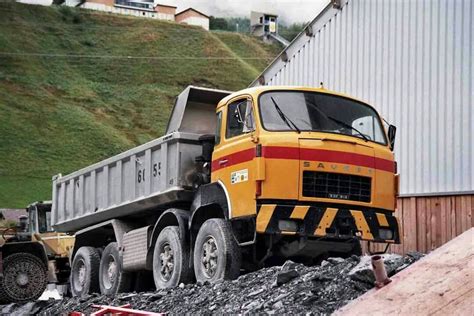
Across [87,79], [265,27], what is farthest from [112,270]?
[265,27]

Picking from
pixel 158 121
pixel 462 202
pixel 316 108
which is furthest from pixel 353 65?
pixel 158 121

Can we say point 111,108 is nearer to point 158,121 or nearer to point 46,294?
point 158,121

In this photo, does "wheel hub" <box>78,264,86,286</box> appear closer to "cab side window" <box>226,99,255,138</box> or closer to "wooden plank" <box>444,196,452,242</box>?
"cab side window" <box>226,99,255,138</box>

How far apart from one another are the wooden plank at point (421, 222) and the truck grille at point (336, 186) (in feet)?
12.7

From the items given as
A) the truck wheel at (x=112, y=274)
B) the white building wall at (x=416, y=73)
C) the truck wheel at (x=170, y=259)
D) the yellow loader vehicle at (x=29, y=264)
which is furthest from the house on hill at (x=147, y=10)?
the truck wheel at (x=170, y=259)

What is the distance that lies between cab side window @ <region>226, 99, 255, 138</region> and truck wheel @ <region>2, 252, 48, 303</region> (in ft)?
21.0

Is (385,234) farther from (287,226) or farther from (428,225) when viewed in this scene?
(428,225)

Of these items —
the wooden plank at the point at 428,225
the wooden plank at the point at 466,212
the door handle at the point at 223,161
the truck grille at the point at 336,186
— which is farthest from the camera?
the wooden plank at the point at 428,225

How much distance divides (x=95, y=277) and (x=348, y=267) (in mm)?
6972

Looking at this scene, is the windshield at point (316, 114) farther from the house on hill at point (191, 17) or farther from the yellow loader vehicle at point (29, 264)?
the house on hill at point (191, 17)

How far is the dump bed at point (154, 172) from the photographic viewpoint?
11305mm

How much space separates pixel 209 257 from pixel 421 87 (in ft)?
18.4

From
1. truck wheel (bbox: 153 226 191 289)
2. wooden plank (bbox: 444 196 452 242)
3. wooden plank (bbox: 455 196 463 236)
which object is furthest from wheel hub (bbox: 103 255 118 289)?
wooden plank (bbox: 455 196 463 236)

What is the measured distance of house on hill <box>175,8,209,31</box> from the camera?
122562 millimetres
